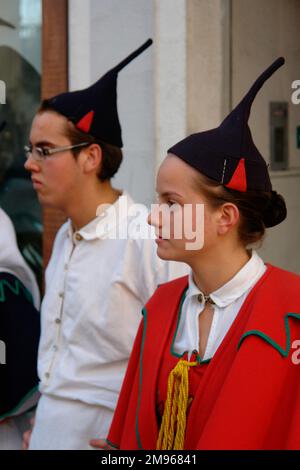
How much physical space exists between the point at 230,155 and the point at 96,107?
3.82ft

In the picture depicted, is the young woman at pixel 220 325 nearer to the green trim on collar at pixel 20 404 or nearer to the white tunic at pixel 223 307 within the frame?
the white tunic at pixel 223 307

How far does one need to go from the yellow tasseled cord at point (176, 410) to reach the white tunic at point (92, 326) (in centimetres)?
82

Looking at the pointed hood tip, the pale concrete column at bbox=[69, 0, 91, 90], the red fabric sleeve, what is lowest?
the red fabric sleeve

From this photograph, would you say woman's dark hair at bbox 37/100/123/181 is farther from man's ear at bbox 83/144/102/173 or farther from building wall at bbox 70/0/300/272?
building wall at bbox 70/0/300/272

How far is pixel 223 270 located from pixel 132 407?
1.56 feet

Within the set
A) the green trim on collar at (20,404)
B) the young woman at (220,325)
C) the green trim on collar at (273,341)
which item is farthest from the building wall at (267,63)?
the green trim on collar at (273,341)

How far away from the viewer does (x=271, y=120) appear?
4910 millimetres

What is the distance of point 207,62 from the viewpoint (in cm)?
469

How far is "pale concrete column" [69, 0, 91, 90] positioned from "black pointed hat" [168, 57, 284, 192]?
2.92 metres

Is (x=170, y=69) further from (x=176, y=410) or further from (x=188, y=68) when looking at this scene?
(x=176, y=410)

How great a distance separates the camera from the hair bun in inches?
95.6

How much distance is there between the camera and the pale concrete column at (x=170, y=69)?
15.2 ft

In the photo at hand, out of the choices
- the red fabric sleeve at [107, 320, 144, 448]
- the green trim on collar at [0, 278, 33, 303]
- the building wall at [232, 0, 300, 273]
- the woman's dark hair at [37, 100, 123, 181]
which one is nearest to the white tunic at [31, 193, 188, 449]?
the woman's dark hair at [37, 100, 123, 181]

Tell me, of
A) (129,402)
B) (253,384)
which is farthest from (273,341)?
(129,402)
